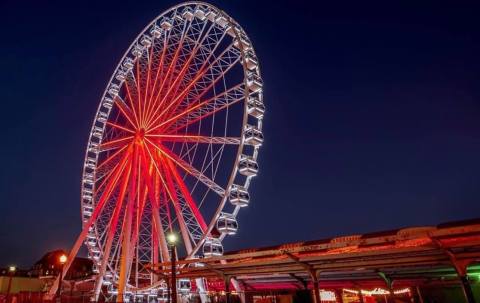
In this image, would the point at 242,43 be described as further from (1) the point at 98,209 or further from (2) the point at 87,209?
(2) the point at 87,209

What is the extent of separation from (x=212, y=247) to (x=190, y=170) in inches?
166

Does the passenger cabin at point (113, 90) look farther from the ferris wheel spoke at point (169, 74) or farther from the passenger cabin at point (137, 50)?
the ferris wheel spoke at point (169, 74)

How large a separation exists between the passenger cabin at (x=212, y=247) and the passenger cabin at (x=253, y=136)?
5.08 metres

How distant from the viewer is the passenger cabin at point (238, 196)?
16906 millimetres

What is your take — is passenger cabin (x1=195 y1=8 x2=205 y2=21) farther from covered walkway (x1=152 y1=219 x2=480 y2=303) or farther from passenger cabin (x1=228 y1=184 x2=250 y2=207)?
covered walkway (x1=152 y1=219 x2=480 y2=303)

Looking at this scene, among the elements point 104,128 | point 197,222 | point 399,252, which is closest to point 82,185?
point 104,128

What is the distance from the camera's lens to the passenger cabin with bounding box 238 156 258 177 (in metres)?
17.1

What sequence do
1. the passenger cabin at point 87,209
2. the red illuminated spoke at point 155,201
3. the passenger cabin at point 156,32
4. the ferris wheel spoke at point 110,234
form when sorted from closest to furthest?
the red illuminated spoke at point 155,201 < the ferris wheel spoke at point 110,234 < the passenger cabin at point 156,32 < the passenger cabin at point 87,209

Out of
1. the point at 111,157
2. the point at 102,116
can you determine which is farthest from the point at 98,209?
the point at 102,116

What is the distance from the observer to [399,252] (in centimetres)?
836

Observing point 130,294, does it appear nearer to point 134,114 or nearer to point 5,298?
point 5,298

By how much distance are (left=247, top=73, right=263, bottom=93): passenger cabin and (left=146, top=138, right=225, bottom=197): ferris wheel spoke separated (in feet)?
17.1

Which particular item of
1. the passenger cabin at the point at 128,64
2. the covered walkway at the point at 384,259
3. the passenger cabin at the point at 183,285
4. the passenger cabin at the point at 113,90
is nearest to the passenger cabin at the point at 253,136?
the covered walkway at the point at 384,259

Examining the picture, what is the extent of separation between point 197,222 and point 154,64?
35.8 ft
